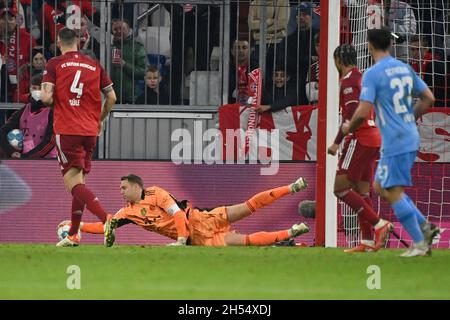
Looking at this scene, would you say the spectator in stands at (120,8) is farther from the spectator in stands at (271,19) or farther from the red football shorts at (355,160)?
the red football shorts at (355,160)

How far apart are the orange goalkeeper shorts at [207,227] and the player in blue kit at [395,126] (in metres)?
4.17

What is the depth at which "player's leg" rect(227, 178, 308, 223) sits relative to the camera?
616 inches

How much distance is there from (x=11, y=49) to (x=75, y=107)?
375 cm

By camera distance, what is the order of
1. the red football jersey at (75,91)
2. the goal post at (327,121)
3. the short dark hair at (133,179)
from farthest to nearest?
the short dark hair at (133,179) < the goal post at (327,121) < the red football jersey at (75,91)

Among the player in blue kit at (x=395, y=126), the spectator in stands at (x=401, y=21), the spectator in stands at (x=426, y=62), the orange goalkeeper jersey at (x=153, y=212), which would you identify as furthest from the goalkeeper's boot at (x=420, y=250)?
the spectator in stands at (x=401, y=21)

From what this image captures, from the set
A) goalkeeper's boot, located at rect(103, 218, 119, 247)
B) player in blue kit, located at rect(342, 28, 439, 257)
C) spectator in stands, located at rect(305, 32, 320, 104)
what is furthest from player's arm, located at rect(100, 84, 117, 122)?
spectator in stands, located at rect(305, 32, 320, 104)

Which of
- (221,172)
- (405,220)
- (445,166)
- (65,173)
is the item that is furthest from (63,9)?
(405,220)

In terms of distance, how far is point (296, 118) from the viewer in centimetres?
1728

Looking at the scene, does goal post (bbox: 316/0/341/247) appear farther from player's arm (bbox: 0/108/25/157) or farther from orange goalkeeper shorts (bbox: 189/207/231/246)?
player's arm (bbox: 0/108/25/157)

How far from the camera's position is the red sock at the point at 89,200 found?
13805mm

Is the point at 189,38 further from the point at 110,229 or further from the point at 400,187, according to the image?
the point at 400,187

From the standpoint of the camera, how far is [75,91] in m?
13.8

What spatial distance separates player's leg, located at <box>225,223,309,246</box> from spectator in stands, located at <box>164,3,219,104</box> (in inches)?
97.0

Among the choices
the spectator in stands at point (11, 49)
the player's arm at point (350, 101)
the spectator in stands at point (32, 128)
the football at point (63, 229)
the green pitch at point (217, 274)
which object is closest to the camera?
the green pitch at point (217, 274)
